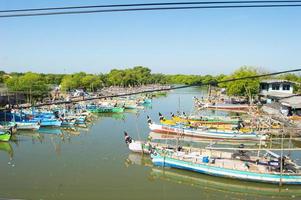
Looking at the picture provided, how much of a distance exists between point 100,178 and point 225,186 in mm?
5112

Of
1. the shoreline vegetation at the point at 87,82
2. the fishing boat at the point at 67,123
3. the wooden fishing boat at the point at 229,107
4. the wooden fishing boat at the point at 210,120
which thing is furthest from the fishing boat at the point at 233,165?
the wooden fishing boat at the point at 229,107

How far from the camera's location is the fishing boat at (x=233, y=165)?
12.9 metres

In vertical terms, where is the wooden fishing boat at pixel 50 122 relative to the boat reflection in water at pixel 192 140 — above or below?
above

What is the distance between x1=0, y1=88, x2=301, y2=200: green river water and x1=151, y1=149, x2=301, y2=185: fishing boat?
28 cm

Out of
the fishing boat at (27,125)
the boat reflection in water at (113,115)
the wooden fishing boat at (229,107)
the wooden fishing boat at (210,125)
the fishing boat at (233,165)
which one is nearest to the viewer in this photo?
the fishing boat at (233,165)

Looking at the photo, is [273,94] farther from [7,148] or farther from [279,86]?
[7,148]

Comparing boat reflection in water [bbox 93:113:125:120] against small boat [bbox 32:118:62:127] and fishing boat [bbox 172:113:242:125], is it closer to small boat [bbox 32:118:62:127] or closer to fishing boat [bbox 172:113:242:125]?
fishing boat [bbox 172:113:242:125]

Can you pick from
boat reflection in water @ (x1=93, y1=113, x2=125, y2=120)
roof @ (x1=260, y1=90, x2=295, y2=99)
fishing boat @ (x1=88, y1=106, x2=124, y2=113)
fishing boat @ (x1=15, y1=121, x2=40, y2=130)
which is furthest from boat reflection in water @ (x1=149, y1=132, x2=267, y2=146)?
roof @ (x1=260, y1=90, x2=295, y2=99)

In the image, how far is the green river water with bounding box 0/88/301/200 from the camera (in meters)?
12.5

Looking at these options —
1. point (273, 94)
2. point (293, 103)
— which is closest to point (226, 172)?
point (293, 103)

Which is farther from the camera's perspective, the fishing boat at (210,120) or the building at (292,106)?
the building at (292,106)

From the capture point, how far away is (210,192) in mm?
12875

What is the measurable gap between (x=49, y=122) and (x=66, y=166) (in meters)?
10.7

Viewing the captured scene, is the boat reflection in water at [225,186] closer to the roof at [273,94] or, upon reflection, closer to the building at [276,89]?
the roof at [273,94]
